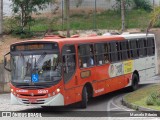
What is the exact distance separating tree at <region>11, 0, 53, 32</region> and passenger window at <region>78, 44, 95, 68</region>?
14494 millimetres

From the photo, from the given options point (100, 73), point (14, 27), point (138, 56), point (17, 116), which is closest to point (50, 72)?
point (17, 116)

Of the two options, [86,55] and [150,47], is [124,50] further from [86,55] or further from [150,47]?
[86,55]

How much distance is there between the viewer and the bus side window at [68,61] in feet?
59.9

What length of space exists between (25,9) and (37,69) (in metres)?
17.3

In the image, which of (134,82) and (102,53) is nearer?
(102,53)

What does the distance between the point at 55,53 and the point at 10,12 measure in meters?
19.1

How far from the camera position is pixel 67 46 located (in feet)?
61.8

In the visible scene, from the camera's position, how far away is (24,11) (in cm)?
3484

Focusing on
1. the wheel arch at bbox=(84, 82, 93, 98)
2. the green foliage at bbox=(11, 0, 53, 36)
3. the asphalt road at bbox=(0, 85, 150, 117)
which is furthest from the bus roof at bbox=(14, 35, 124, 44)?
the green foliage at bbox=(11, 0, 53, 36)

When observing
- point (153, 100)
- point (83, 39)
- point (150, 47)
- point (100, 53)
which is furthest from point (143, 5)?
point (153, 100)

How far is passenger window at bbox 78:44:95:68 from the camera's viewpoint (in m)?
19.7

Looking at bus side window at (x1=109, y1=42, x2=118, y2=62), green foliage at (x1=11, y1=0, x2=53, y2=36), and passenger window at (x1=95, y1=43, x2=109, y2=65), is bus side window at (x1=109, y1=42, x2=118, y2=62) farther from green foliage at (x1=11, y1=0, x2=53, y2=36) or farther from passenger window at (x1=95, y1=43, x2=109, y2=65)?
green foliage at (x1=11, y1=0, x2=53, y2=36)

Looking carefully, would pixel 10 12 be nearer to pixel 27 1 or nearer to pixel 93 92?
pixel 27 1

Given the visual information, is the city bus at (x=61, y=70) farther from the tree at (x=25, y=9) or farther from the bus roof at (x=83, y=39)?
the tree at (x=25, y=9)
